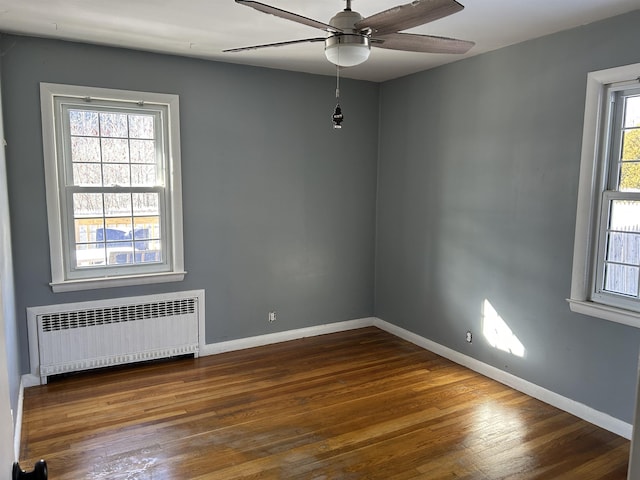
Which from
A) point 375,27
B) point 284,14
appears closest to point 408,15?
point 375,27

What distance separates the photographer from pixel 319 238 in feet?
15.4

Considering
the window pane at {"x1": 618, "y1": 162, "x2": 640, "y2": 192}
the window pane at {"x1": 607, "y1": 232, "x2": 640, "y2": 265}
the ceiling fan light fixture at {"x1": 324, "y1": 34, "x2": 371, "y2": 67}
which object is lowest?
the window pane at {"x1": 607, "y1": 232, "x2": 640, "y2": 265}

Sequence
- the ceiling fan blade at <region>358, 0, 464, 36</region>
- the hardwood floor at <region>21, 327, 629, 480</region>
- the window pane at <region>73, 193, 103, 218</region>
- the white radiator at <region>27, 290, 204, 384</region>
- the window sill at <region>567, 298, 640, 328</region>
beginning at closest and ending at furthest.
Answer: the ceiling fan blade at <region>358, 0, 464, 36</region> < the hardwood floor at <region>21, 327, 629, 480</region> < the window sill at <region>567, 298, 640, 328</region> < the white radiator at <region>27, 290, 204, 384</region> < the window pane at <region>73, 193, 103, 218</region>

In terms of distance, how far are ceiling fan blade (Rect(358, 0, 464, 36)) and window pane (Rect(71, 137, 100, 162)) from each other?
2596 millimetres

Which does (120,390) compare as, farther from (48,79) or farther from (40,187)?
(48,79)

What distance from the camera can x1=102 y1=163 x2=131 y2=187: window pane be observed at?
3706 millimetres

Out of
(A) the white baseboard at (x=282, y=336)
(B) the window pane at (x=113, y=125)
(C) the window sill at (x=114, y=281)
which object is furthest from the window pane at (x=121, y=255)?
(A) the white baseboard at (x=282, y=336)

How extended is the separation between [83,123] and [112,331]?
1679 mm

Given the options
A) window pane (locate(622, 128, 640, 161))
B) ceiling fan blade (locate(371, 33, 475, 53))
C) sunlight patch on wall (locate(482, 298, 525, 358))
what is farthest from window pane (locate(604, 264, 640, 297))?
ceiling fan blade (locate(371, 33, 475, 53))

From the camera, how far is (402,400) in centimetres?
337

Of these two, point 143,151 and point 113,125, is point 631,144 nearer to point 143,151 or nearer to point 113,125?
point 143,151

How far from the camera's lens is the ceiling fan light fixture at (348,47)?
1984 mm

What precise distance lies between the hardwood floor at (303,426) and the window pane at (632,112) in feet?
6.46

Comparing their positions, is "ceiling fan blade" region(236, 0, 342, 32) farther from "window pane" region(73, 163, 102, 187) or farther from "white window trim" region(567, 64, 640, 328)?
"window pane" region(73, 163, 102, 187)
